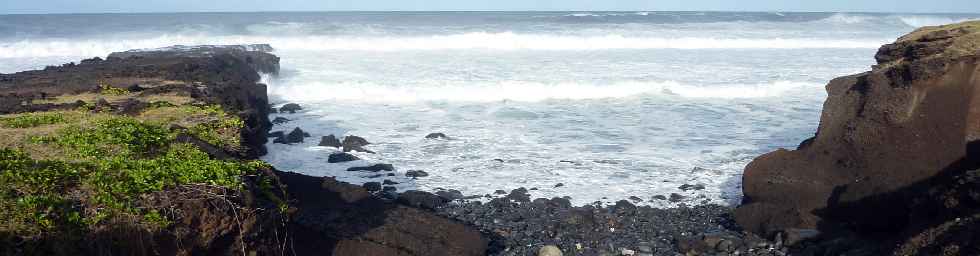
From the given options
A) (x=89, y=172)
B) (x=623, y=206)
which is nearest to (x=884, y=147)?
(x=623, y=206)

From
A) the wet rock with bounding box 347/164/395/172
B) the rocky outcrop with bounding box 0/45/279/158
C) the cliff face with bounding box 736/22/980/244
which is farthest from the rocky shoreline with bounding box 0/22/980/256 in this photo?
the wet rock with bounding box 347/164/395/172

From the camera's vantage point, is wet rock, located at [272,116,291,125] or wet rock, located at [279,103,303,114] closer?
wet rock, located at [272,116,291,125]

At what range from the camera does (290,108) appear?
17969 millimetres

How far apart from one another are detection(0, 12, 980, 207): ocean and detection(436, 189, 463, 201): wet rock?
0.17 metres

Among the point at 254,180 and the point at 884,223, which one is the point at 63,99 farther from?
the point at 884,223

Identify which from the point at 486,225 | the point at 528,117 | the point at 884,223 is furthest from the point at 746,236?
the point at 528,117

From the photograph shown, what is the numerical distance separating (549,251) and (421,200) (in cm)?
246

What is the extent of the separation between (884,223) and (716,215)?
208 centimetres

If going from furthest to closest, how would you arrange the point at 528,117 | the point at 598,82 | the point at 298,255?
the point at 598,82
the point at 528,117
the point at 298,255

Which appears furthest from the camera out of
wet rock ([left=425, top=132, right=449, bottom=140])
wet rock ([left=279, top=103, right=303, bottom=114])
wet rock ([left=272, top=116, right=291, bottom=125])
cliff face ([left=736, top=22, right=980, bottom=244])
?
wet rock ([left=279, top=103, right=303, bottom=114])

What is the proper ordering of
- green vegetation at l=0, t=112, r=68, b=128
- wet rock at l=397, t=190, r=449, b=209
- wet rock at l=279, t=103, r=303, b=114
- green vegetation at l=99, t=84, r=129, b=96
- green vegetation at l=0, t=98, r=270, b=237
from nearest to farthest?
green vegetation at l=0, t=98, r=270, b=237
green vegetation at l=0, t=112, r=68, b=128
wet rock at l=397, t=190, r=449, b=209
green vegetation at l=99, t=84, r=129, b=96
wet rock at l=279, t=103, r=303, b=114

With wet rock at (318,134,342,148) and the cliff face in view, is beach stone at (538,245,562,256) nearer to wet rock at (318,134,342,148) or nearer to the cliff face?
the cliff face

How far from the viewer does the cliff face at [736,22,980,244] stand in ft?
24.9

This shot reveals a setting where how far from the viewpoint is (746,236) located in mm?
8023
